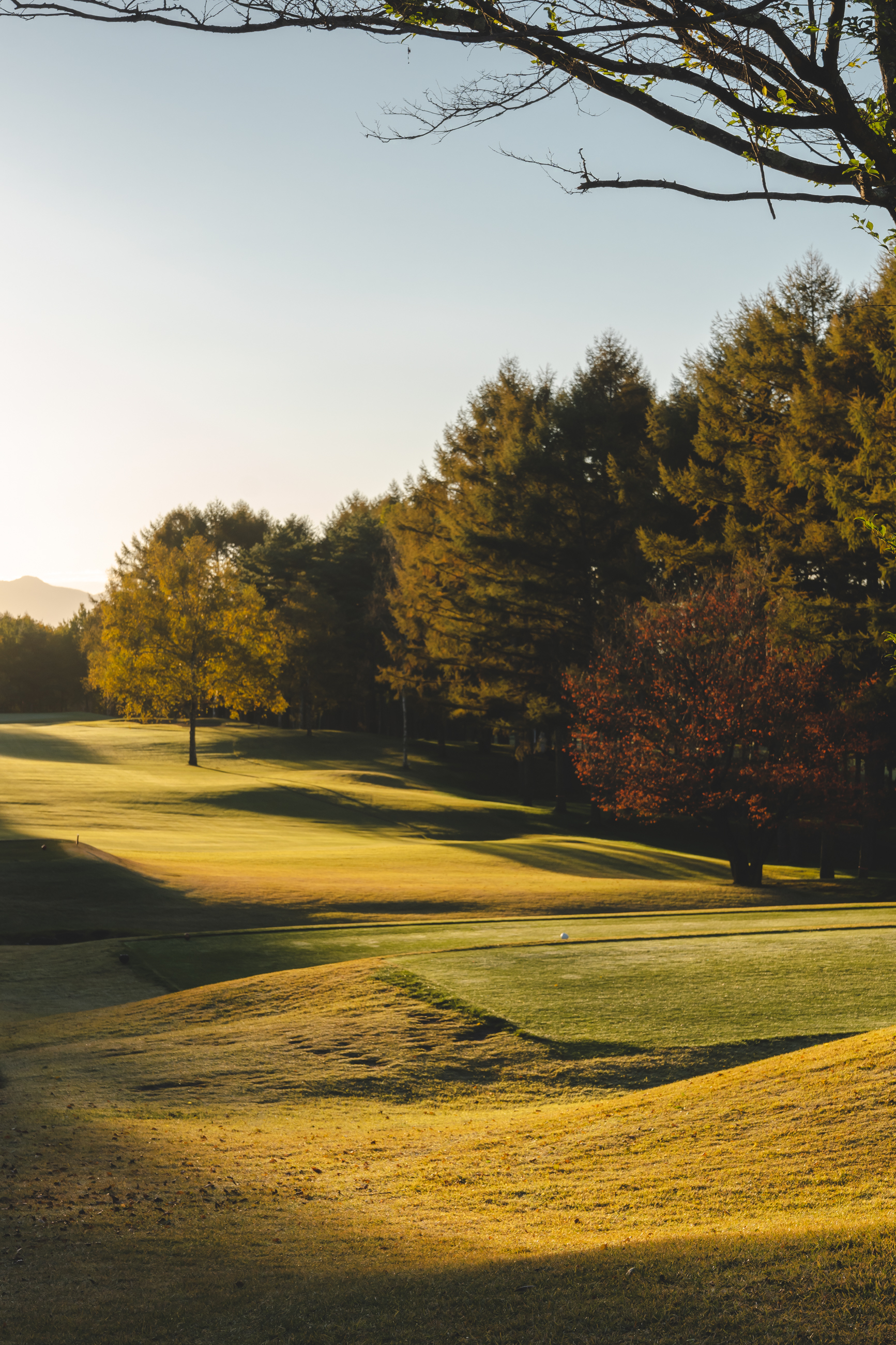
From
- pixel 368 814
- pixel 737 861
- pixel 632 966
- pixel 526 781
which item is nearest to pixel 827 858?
pixel 737 861

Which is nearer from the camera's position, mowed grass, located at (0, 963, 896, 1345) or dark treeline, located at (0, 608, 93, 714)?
mowed grass, located at (0, 963, 896, 1345)

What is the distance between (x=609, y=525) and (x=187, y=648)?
72.5 ft

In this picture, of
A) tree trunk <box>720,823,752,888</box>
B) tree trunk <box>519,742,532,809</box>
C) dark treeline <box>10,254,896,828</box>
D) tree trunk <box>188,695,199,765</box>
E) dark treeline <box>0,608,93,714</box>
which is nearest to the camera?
tree trunk <box>720,823,752,888</box>

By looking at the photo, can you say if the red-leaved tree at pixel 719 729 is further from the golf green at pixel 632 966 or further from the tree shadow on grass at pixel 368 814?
the tree shadow on grass at pixel 368 814

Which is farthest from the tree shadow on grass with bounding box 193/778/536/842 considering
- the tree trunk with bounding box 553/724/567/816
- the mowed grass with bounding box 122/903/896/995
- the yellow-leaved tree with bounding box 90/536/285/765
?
the mowed grass with bounding box 122/903/896/995

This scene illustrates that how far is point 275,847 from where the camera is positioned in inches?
1131

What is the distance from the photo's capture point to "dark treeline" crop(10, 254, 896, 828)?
3125cm

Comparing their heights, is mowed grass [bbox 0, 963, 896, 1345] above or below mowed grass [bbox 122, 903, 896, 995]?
above

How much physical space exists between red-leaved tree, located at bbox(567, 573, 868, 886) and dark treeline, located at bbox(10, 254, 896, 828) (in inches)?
135

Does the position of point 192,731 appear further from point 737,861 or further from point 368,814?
point 737,861

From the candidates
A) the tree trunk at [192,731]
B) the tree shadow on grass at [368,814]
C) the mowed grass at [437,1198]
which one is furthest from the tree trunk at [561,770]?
the mowed grass at [437,1198]

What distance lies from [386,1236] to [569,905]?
626 inches

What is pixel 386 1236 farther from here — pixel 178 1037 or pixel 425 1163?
pixel 178 1037

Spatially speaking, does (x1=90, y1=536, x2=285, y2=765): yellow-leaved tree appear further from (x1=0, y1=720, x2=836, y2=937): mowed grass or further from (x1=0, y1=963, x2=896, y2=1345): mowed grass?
(x1=0, y1=963, x2=896, y2=1345): mowed grass
